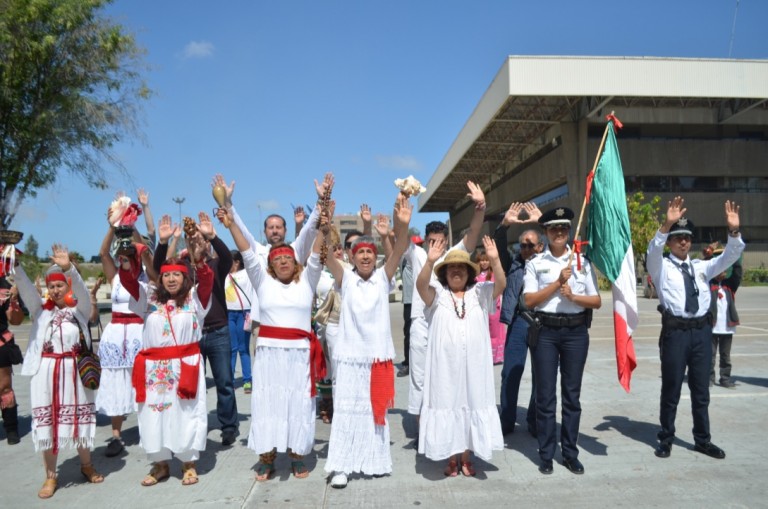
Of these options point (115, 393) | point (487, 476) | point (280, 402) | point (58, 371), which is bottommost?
point (487, 476)

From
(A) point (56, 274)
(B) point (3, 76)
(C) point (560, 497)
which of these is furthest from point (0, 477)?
(B) point (3, 76)

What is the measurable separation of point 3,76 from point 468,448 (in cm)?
2025

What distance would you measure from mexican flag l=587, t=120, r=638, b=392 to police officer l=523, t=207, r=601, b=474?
42cm

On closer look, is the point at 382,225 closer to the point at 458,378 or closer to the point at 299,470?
the point at 458,378

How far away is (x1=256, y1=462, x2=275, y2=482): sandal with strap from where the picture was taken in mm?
4330

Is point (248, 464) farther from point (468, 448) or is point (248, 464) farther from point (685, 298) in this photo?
point (685, 298)

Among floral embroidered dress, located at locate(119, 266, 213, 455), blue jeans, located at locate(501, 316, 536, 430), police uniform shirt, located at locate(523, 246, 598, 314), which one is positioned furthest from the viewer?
blue jeans, located at locate(501, 316, 536, 430)

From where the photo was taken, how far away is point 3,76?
17.8 metres

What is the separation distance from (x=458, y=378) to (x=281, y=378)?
4.61ft

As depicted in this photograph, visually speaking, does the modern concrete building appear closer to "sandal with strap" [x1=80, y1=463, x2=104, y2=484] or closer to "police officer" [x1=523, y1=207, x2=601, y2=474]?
"police officer" [x1=523, y1=207, x2=601, y2=474]

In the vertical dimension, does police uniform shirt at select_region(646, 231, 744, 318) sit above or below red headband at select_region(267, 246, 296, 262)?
below

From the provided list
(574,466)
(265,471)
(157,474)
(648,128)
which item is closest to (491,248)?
(574,466)

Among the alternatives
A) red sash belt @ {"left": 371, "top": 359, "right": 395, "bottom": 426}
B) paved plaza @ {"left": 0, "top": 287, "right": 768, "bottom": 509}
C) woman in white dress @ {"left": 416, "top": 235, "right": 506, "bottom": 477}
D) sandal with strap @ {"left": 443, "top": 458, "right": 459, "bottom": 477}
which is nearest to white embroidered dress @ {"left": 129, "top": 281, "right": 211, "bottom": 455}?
paved plaza @ {"left": 0, "top": 287, "right": 768, "bottom": 509}

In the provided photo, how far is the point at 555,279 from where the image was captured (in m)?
4.57
